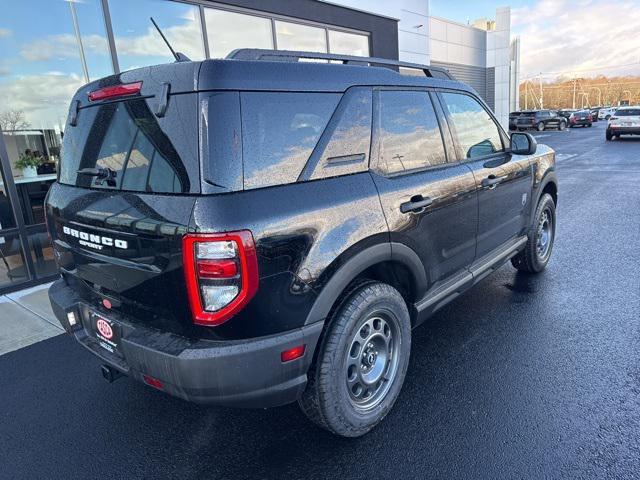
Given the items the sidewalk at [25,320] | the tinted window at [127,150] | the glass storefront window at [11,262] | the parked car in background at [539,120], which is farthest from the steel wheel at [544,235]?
the parked car in background at [539,120]

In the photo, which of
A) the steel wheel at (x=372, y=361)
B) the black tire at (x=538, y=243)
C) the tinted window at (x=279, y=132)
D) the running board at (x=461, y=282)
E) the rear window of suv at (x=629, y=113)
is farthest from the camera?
the rear window of suv at (x=629, y=113)

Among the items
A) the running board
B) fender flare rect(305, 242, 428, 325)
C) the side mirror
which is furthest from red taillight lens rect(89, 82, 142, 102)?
the side mirror

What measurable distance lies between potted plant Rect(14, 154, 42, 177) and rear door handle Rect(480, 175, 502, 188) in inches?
211

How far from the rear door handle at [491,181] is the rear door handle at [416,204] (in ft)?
2.67

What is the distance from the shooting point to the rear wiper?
2318mm

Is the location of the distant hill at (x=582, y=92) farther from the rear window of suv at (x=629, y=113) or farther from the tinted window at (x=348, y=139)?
the tinted window at (x=348, y=139)

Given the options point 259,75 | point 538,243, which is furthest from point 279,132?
point 538,243

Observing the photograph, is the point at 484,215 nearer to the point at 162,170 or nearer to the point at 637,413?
the point at 637,413

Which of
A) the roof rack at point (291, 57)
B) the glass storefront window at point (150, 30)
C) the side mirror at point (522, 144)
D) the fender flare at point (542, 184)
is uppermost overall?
the glass storefront window at point (150, 30)

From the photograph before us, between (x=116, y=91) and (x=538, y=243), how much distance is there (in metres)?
4.16

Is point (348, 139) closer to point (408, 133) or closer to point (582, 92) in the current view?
point (408, 133)

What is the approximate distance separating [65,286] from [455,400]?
257 centimetres

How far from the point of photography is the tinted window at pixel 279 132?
2.00 metres

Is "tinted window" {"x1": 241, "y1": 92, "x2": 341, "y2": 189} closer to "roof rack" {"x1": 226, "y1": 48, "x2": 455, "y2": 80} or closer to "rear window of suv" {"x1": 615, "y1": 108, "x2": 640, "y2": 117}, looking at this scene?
"roof rack" {"x1": 226, "y1": 48, "x2": 455, "y2": 80}
